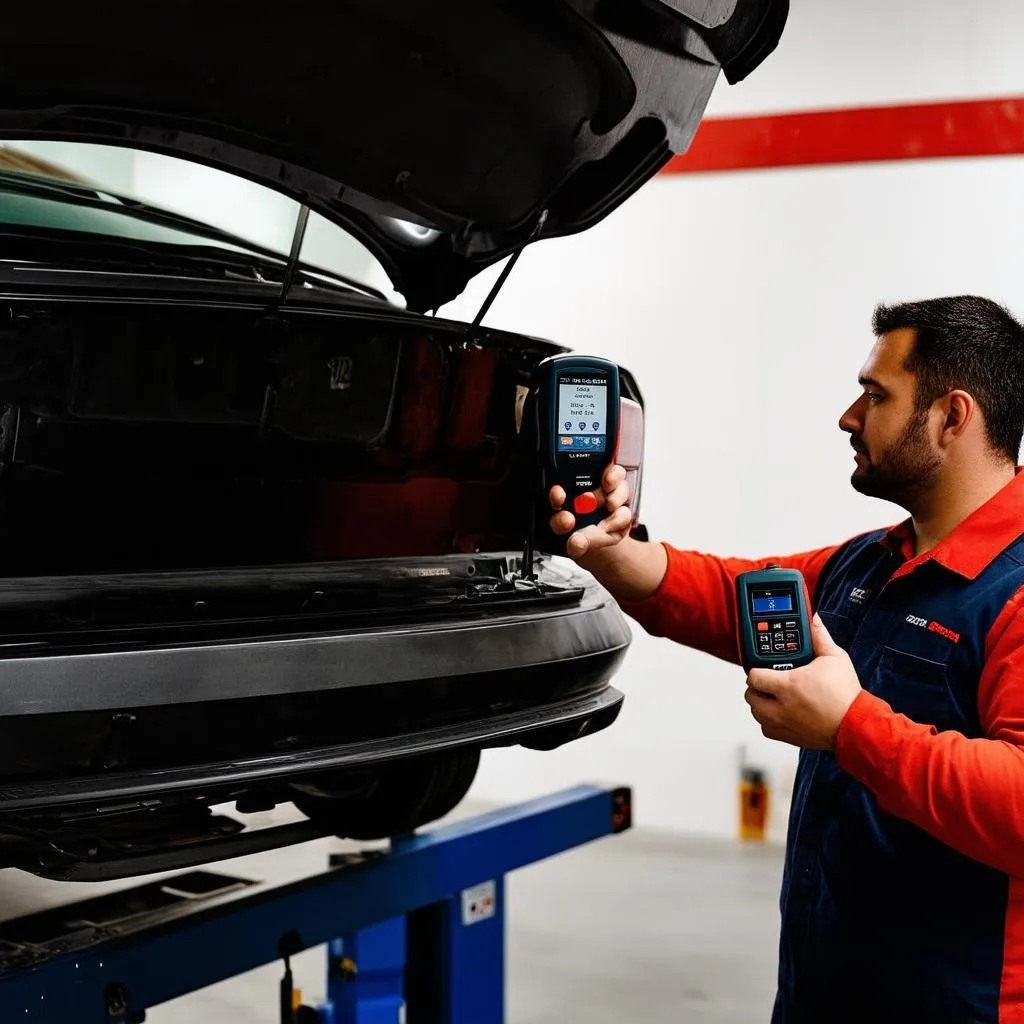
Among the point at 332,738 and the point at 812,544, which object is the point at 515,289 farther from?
the point at 332,738

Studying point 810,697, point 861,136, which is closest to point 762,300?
point 861,136

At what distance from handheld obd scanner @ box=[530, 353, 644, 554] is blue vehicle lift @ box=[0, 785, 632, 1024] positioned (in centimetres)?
62

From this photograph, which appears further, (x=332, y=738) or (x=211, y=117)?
(x=211, y=117)

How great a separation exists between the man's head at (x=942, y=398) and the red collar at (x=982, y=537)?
0.20ft

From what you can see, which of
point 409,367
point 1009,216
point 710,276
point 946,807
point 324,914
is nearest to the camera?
point 946,807

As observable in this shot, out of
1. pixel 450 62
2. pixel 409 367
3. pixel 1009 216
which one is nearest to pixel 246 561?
pixel 409 367

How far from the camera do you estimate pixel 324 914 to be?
165 centimetres

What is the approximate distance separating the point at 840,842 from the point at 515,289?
3359mm

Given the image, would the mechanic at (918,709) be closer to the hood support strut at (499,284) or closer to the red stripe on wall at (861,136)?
the hood support strut at (499,284)

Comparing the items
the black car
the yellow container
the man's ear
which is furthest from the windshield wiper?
the yellow container

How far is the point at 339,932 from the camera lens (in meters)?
1.68

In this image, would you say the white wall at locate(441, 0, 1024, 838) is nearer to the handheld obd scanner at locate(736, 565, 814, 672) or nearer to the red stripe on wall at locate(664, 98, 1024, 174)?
the red stripe on wall at locate(664, 98, 1024, 174)

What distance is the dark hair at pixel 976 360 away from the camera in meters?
1.47

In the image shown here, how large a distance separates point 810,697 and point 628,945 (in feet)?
7.40
